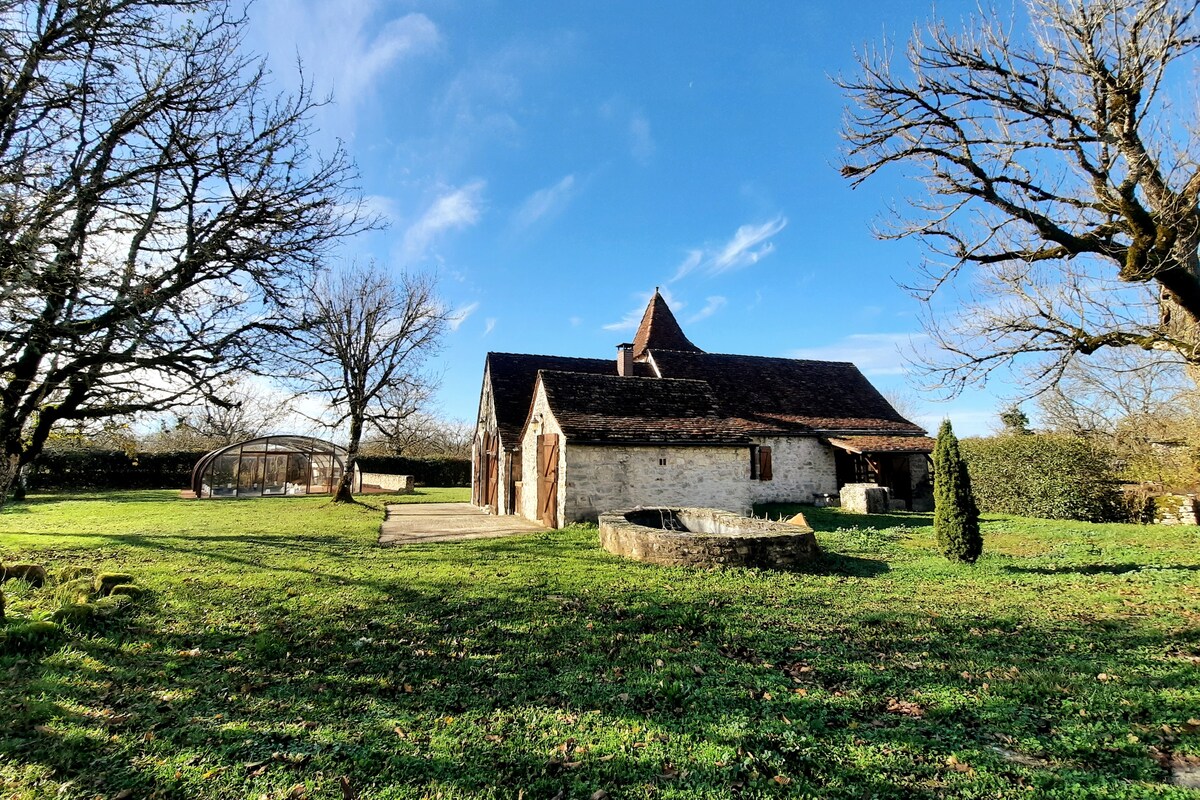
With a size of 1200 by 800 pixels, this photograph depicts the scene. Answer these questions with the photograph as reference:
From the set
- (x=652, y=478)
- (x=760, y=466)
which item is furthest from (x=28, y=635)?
(x=760, y=466)

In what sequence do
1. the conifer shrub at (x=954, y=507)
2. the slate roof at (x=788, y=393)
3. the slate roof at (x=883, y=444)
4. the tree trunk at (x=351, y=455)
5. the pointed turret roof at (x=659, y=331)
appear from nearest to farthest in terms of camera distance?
the conifer shrub at (x=954, y=507)
the slate roof at (x=883, y=444)
the tree trunk at (x=351, y=455)
the slate roof at (x=788, y=393)
the pointed turret roof at (x=659, y=331)

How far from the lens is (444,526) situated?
15.2m

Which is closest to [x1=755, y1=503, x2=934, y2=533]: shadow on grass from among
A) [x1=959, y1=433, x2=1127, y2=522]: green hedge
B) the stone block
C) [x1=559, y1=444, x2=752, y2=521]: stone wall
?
the stone block

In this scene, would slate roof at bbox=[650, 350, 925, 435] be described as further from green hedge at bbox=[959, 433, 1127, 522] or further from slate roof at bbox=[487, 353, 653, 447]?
green hedge at bbox=[959, 433, 1127, 522]

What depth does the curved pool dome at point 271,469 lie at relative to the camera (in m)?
26.2

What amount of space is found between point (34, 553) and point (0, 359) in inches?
283

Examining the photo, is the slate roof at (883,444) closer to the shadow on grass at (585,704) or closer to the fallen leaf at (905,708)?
the shadow on grass at (585,704)

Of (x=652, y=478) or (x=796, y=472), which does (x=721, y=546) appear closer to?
(x=652, y=478)

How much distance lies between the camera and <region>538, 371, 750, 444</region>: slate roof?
570 inches

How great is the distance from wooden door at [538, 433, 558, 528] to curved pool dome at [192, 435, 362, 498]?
17.6m

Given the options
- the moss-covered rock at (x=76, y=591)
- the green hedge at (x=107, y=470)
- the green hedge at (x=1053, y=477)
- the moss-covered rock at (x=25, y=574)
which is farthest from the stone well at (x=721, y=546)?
the green hedge at (x=107, y=470)

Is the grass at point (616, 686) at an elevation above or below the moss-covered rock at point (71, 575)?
below

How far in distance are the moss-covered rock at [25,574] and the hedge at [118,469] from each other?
23.9m

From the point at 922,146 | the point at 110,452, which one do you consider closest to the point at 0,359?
the point at 922,146
